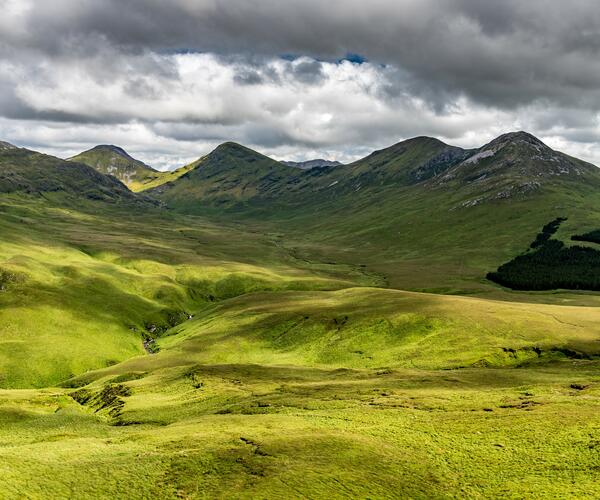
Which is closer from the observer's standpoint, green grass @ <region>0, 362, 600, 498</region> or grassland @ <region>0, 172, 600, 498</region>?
green grass @ <region>0, 362, 600, 498</region>

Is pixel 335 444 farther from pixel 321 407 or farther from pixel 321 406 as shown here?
pixel 321 406

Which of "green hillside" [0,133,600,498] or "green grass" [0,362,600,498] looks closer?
"green grass" [0,362,600,498]

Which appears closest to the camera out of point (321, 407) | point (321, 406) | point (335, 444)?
point (335, 444)

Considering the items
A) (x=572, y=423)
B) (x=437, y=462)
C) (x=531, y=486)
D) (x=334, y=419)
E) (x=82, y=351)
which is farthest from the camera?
(x=82, y=351)

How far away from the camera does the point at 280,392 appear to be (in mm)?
75688

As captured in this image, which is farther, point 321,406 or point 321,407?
point 321,406

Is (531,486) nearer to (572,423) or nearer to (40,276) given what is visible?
(572,423)

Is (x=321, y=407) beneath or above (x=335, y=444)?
beneath

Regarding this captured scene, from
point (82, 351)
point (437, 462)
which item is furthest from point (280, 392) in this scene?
point (82, 351)

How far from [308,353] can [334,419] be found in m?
65.1

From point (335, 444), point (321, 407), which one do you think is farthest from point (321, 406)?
point (335, 444)

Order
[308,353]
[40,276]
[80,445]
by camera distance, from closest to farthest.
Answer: [80,445] < [308,353] < [40,276]

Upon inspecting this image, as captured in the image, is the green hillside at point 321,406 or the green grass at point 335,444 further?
the green hillside at point 321,406

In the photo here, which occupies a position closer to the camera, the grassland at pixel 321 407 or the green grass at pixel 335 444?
the green grass at pixel 335 444
